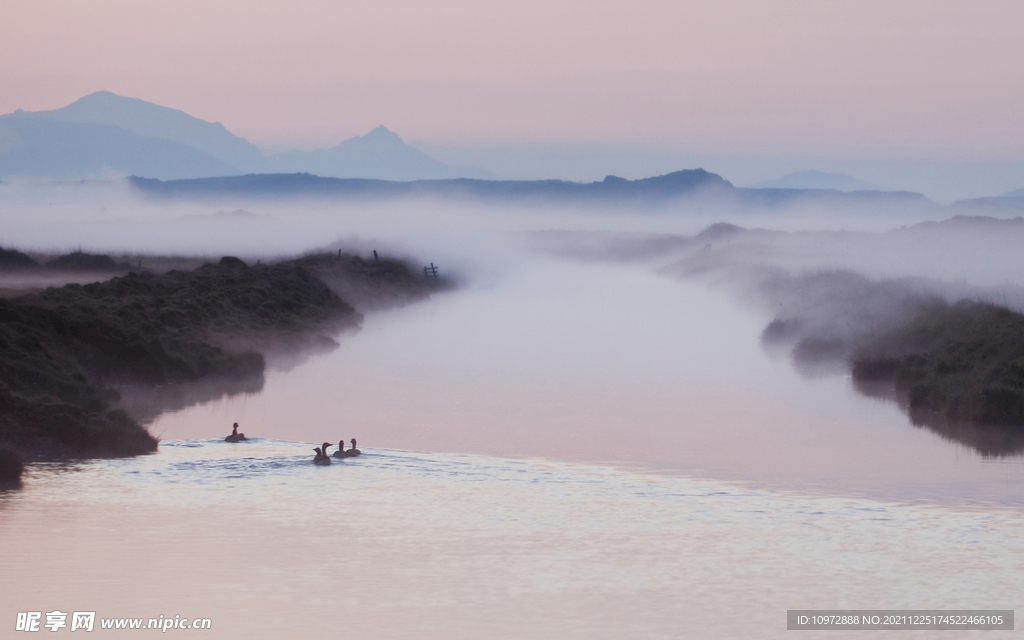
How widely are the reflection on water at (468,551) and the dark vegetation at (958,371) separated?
33.0 feet

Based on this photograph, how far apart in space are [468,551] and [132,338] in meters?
23.4

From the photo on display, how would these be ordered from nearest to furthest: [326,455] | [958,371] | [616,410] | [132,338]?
[326,455] → [616,410] → [958,371] → [132,338]

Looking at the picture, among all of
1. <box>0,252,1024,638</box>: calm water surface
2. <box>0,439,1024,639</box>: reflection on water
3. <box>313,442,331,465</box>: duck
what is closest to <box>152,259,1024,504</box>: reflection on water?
<box>0,252,1024,638</box>: calm water surface

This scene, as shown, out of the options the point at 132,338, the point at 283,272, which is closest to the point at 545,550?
the point at 132,338

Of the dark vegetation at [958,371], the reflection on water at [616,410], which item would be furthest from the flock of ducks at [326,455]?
the dark vegetation at [958,371]

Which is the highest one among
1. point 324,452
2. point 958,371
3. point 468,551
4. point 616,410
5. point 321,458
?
point 958,371

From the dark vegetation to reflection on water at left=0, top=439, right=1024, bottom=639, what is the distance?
1005cm

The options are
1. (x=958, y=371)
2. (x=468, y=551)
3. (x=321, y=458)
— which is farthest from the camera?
(x=958, y=371)

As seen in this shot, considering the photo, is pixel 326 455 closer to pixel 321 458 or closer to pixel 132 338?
pixel 321 458

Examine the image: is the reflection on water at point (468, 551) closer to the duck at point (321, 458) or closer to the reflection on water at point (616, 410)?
the duck at point (321, 458)

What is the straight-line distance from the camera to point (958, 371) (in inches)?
1363

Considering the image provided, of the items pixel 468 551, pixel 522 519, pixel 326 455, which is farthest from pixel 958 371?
pixel 468 551

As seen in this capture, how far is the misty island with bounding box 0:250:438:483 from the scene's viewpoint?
23.8m

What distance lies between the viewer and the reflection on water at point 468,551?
47.3ft
